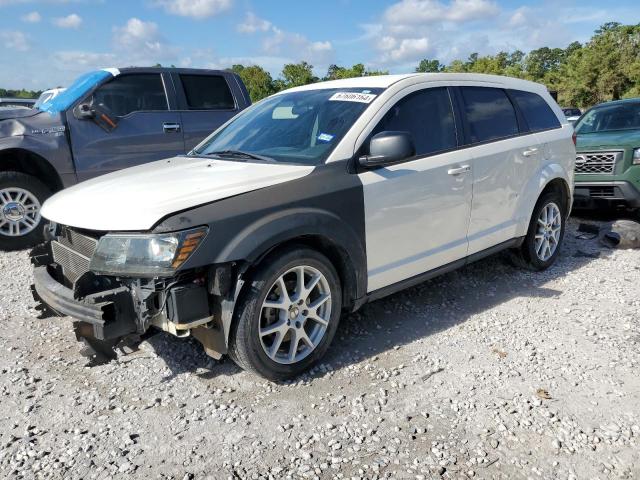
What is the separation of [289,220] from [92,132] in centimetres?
424

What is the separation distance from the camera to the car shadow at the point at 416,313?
352 cm

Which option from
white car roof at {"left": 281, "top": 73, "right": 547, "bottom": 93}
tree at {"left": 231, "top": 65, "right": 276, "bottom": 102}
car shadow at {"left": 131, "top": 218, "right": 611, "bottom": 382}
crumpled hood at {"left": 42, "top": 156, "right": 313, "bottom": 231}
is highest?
tree at {"left": 231, "top": 65, "right": 276, "bottom": 102}

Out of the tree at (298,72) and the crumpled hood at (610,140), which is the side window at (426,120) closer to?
the crumpled hood at (610,140)

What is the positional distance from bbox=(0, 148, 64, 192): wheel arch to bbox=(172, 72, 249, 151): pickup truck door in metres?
1.64

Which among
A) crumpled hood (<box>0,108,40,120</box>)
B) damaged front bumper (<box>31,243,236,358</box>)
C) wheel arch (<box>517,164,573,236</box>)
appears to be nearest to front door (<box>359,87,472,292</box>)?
wheel arch (<box>517,164,573,236</box>)

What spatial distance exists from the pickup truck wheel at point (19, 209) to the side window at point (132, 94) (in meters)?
1.25

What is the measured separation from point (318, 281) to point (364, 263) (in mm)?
371

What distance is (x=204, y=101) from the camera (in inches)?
283

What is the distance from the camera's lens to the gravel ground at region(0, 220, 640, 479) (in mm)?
2520

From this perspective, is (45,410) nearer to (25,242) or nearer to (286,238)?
(286,238)

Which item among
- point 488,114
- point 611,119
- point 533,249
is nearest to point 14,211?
point 488,114

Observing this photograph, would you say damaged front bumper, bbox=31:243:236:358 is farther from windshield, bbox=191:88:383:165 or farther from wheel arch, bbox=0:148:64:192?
wheel arch, bbox=0:148:64:192

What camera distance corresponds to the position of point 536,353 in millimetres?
3576

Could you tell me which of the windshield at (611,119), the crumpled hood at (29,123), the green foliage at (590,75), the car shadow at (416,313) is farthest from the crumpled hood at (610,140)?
the green foliage at (590,75)
